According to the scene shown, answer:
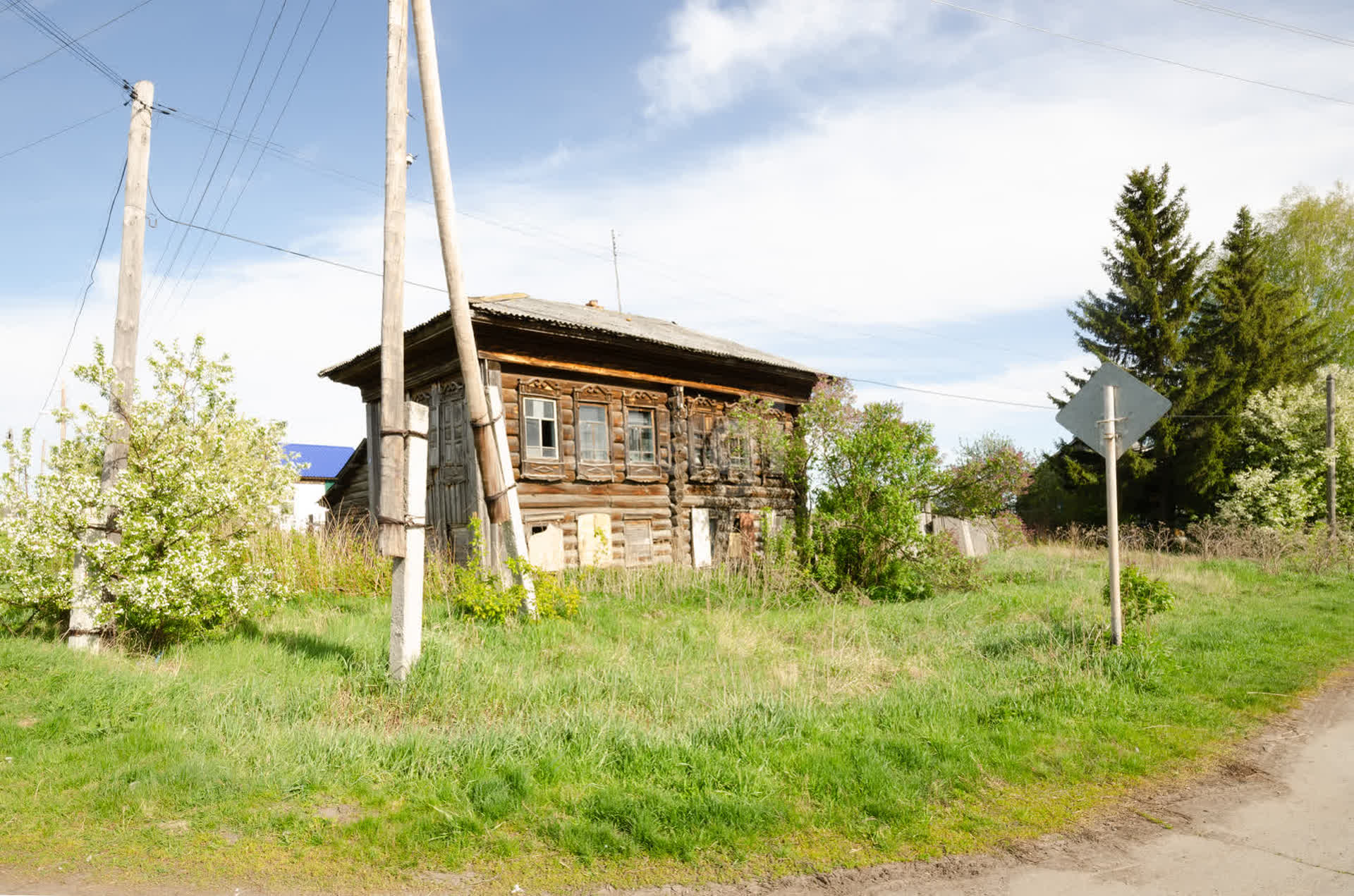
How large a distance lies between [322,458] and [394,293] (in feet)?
147

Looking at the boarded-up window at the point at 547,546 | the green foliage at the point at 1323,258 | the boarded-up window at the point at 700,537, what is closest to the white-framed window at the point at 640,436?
the boarded-up window at the point at 700,537

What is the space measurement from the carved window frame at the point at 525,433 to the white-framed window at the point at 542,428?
0.6 inches

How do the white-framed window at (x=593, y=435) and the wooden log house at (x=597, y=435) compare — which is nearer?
the wooden log house at (x=597, y=435)

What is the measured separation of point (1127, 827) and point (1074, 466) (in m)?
27.3

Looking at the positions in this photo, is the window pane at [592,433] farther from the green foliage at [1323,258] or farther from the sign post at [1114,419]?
the green foliage at [1323,258]

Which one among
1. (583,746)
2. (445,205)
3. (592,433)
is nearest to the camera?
(583,746)

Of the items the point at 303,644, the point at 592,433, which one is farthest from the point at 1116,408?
the point at 592,433

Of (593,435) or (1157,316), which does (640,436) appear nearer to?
(593,435)

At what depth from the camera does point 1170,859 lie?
462 cm

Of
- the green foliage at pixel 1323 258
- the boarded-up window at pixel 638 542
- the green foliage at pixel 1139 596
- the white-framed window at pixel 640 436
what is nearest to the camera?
the green foliage at pixel 1139 596

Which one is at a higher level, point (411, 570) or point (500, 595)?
point (411, 570)

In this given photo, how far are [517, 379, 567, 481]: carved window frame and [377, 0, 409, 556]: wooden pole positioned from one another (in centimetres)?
813

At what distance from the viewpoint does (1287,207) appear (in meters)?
36.3

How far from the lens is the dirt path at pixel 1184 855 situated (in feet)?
13.9
